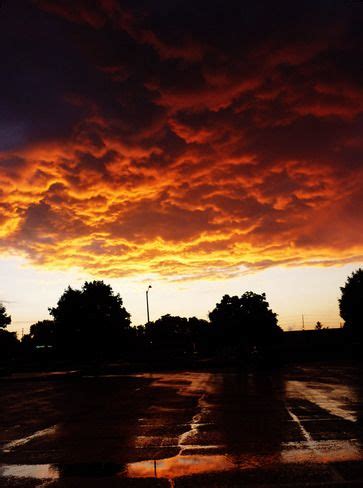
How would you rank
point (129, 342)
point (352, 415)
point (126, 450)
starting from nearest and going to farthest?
point (126, 450) < point (352, 415) < point (129, 342)

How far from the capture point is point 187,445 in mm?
7891

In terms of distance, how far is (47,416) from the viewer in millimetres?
12820

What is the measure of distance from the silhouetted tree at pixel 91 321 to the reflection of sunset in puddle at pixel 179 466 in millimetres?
58536

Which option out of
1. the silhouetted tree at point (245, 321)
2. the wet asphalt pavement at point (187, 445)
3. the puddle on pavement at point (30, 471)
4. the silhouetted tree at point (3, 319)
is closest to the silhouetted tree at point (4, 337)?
the silhouetted tree at point (3, 319)

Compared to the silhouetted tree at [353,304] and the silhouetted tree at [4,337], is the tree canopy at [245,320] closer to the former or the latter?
the silhouetted tree at [353,304]

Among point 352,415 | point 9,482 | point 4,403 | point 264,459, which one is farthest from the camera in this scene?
point 4,403

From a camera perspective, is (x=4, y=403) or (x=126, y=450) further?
(x=4, y=403)

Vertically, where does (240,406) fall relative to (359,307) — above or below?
below

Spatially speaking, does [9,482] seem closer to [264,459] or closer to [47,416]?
[264,459]

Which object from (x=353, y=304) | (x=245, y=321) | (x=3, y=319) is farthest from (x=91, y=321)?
(x=245, y=321)

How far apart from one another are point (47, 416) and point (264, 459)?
806cm

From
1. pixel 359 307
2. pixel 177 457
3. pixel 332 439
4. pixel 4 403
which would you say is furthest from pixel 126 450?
pixel 359 307

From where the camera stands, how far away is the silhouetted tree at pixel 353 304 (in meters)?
69.1

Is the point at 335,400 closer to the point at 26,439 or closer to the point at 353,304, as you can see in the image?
the point at 26,439
